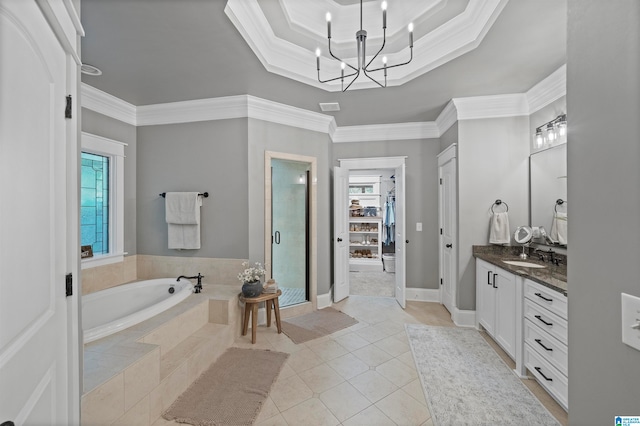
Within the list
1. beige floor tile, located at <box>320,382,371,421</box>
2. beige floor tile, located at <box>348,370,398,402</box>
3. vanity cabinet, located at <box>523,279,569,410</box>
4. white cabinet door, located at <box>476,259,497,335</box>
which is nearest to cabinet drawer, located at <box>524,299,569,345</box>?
vanity cabinet, located at <box>523,279,569,410</box>

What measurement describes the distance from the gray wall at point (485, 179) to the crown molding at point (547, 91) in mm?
190

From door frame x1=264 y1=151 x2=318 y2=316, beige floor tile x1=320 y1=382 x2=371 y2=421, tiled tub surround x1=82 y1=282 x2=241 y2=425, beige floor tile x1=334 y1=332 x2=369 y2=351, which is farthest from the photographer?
door frame x1=264 y1=151 x2=318 y2=316

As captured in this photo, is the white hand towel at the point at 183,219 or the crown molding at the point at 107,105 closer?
the crown molding at the point at 107,105

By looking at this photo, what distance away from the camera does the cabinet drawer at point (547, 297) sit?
1795 millimetres

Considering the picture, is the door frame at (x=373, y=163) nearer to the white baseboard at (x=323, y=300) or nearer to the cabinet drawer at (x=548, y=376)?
the white baseboard at (x=323, y=300)

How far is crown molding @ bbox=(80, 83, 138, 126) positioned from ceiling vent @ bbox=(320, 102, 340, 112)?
2329mm

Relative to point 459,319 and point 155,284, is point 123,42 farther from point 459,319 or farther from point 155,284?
point 459,319

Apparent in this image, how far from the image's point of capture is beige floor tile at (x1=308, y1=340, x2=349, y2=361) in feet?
8.49

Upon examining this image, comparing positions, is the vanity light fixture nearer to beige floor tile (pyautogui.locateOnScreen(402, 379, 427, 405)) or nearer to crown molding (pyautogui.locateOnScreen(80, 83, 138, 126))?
beige floor tile (pyautogui.locateOnScreen(402, 379, 427, 405))

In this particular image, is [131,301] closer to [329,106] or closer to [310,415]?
[310,415]

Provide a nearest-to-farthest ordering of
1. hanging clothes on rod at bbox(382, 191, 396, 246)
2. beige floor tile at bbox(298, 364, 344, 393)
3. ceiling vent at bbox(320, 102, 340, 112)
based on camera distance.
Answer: beige floor tile at bbox(298, 364, 344, 393), ceiling vent at bbox(320, 102, 340, 112), hanging clothes on rod at bbox(382, 191, 396, 246)

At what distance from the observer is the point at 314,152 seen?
12.3 feet

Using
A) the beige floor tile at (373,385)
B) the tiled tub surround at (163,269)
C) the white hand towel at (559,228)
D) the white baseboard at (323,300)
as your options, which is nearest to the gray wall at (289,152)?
the white baseboard at (323,300)

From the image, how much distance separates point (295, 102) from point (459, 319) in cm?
327
